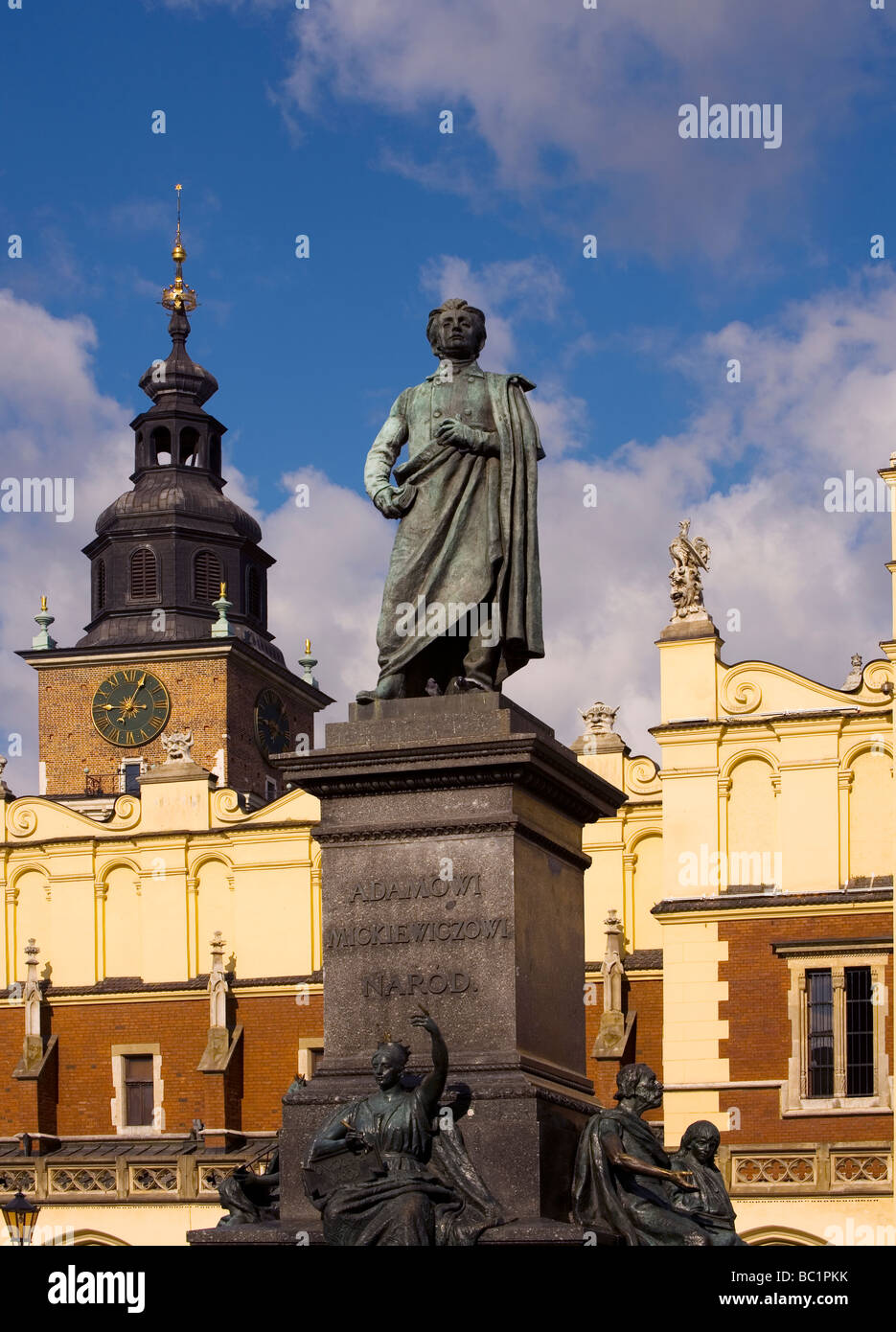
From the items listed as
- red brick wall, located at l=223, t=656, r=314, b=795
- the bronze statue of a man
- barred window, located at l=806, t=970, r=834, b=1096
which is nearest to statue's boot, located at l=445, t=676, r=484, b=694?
the bronze statue of a man

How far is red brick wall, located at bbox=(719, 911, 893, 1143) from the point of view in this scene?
3731 cm

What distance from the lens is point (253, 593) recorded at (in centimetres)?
7269

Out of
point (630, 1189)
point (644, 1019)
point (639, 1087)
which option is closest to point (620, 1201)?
point (630, 1189)

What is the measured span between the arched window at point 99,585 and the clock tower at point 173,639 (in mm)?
38

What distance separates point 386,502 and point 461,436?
509 mm

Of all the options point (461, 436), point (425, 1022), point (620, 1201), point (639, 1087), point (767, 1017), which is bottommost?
point (767, 1017)

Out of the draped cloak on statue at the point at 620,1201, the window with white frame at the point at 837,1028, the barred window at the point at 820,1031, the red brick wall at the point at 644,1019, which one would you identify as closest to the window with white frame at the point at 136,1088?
the red brick wall at the point at 644,1019

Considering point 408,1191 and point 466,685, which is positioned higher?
point 466,685

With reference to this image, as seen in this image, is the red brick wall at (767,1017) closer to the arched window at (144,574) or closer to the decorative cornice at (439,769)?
the decorative cornice at (439,769)

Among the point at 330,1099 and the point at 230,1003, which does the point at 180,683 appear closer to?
the point at 230,1003

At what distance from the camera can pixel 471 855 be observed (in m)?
12.0

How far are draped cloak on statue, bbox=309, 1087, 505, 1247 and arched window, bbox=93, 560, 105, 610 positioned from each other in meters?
59.6

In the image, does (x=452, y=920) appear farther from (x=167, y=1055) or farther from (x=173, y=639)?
(x=173, y=639)

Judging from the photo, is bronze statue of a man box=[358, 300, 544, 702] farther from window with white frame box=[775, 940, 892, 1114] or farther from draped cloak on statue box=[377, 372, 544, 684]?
window with white frame box=[775, 940, 892, 1114]
